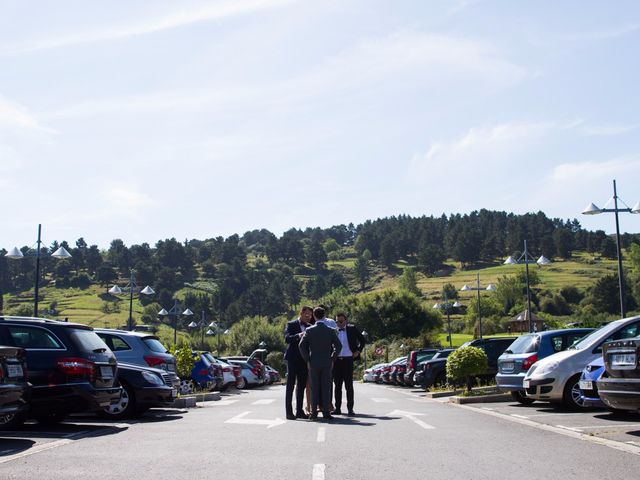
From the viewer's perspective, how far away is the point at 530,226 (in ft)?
606

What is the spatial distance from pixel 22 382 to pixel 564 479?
22.5ft

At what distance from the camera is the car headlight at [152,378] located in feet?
44.9

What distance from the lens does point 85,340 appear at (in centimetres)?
1145

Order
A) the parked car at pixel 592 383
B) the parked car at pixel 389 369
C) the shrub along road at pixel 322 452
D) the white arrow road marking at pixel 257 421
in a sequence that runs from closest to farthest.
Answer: the shrub along road at pixel 322 452
the parked car at pixel 592 383
the white arrow road marking at pixel 257 421
the parked car at pixel 389 369

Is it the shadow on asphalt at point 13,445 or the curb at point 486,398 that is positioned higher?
the shadow on asphalt at point 13,445

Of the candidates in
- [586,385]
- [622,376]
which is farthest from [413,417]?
[622,376]

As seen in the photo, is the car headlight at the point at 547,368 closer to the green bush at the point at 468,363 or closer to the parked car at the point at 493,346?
the green bush at the point at 468,363

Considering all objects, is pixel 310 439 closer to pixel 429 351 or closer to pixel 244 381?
pixel 429 351

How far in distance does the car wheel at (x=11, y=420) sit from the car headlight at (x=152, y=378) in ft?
8.62

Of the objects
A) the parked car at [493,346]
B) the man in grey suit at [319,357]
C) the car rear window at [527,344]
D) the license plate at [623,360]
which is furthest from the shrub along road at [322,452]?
the parked car at [493,346]

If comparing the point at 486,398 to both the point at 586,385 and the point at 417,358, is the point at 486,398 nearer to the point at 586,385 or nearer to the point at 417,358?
the point at 586,385

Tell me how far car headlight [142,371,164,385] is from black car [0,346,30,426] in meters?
3.75

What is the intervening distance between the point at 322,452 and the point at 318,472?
139cm

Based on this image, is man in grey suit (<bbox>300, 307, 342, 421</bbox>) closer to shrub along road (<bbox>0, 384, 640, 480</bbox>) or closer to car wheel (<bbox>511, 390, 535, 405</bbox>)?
shrub along road (<bbox>0, 384, 640, 480</bbox>)
